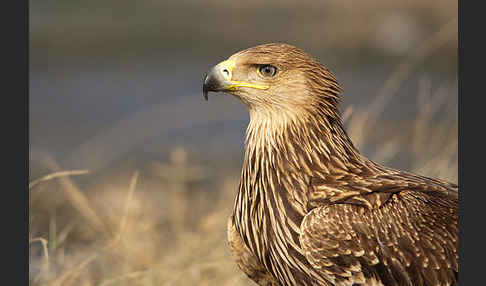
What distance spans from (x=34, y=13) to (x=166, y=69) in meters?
2.91

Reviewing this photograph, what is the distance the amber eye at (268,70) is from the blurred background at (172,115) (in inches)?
36.9

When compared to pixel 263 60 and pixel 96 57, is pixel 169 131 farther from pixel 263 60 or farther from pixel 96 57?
pixel 263 60

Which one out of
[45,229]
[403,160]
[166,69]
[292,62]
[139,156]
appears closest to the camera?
[292,62]

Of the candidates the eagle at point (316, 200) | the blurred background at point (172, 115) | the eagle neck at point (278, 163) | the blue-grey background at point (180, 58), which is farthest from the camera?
the blue-grey background at point (180, 58)

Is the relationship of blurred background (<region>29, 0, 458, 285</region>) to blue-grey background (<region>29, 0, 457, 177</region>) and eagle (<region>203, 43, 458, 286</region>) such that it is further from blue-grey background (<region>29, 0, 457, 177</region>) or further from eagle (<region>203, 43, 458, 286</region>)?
eagle (<region>203, 43, 458, 286</region>)

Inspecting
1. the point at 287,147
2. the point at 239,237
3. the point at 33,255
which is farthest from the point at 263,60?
the point at 33,255

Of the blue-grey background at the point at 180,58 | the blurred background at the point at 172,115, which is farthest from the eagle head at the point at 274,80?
the blue-grey background at the point at 180,58

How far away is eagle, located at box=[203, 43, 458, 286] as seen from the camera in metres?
3.77

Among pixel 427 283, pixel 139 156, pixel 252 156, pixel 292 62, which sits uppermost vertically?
pixel 292 62

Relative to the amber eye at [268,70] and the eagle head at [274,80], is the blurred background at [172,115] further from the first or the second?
the amber eye at [268,70]

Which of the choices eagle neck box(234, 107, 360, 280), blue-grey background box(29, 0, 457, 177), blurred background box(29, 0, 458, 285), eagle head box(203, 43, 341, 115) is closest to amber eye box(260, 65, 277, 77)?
eagle head box(203, 43, 341, 115)

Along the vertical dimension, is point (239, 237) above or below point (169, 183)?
above

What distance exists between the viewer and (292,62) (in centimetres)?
411

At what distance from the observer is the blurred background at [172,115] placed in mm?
5543
